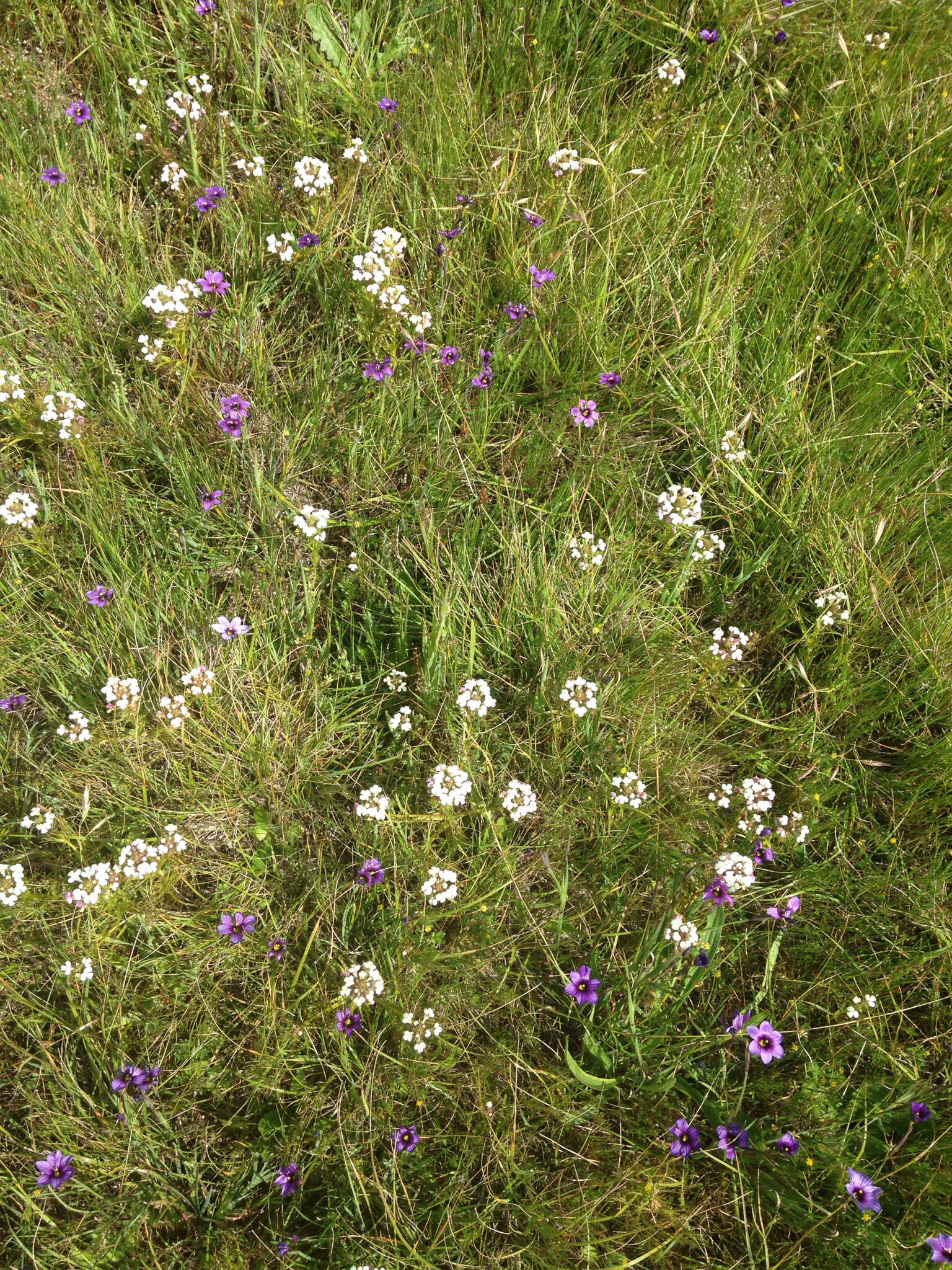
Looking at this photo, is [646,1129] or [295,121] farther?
[295,121]

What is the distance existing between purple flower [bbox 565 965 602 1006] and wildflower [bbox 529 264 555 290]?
8.05 feet

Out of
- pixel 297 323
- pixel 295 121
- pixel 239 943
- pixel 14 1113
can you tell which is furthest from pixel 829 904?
pixel 295 121

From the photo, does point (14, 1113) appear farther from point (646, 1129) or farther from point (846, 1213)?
point (846, 1213)

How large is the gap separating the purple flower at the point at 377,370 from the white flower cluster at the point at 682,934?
209 centimetres

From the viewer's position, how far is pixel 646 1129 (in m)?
2.31

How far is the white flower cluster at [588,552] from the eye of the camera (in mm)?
2826

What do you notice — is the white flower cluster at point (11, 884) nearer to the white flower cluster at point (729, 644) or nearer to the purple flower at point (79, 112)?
the white flower cluster at point (729, 644)

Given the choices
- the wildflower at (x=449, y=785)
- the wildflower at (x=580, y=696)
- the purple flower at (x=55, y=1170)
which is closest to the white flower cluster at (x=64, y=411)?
the wildflower at (x=449, y=785)

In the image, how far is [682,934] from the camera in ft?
7.66

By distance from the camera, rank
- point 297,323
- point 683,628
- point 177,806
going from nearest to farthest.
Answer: point 177,806 < point 683,628 < point 297,323

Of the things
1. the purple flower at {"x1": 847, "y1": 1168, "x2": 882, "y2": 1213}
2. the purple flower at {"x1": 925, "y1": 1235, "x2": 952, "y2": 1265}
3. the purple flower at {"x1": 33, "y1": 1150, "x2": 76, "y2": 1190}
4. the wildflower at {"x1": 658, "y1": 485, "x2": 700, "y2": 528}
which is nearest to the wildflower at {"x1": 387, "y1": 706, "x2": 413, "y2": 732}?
the wildflower at {"x1": 658, "y1": 485, "x2": 700, "y2": 528}

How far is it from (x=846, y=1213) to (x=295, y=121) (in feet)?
14.1

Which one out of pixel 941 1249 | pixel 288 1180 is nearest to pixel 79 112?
pixel 288 1180

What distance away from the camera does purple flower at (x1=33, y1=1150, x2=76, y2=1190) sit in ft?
7.02
